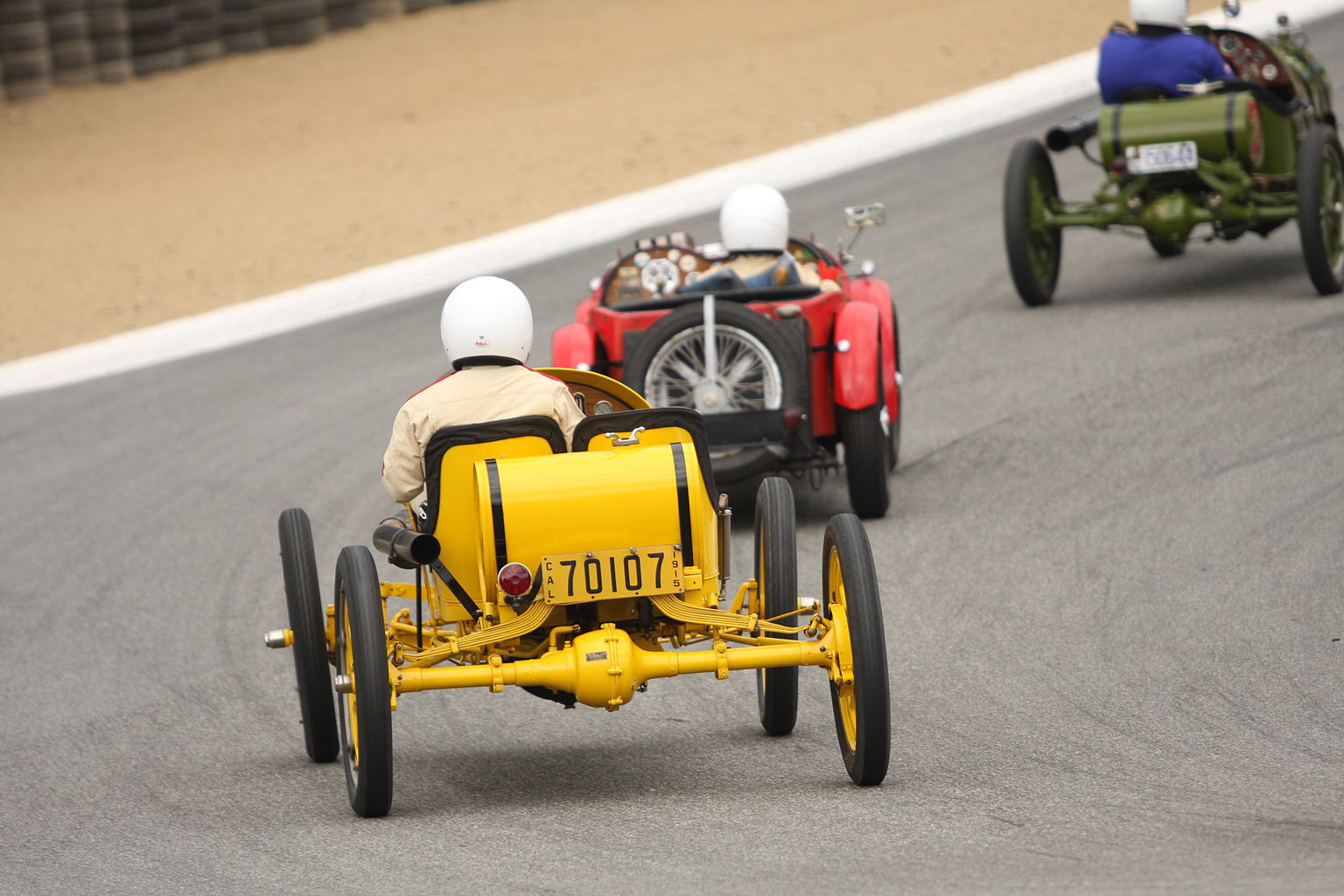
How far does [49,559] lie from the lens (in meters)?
9.50

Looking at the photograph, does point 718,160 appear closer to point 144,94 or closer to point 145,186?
point 145,186

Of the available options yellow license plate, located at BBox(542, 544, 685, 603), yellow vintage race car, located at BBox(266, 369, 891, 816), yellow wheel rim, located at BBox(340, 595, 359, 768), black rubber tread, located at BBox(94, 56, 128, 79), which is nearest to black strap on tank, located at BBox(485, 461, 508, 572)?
yellow vintage race car, located at BBox(266, 369, 891, 816)

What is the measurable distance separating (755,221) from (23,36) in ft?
66.7

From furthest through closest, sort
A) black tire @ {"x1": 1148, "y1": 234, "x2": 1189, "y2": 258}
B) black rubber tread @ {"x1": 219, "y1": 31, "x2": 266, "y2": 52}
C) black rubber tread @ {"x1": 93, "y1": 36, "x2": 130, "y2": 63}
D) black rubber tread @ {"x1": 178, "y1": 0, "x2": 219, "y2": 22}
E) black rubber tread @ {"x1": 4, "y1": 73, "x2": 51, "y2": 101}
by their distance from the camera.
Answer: black rubber tread @ {"x1": 219, "y1": 31, "x2": 266, "y2": 52} → black rubber tread @ {"x1": 178, "y1": 0, "x2": 219, "y2": 22} → black rubber tread @ {"x1": 93, "y1": 36, "x2": 130, "y2": 63} → black rubber tread @ {"x1": 4, "y1": 73, "x2": 51, "y2": 101} → black tire @ {"x1": 1148, "y1": 234, "x2": 1189, "y2": 258}

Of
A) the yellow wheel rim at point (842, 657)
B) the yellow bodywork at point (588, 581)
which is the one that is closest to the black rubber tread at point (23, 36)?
the yellow bodywork at point (588, 581)

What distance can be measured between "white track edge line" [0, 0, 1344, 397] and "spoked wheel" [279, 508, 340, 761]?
9.25 metres

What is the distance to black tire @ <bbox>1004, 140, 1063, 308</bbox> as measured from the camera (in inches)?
478

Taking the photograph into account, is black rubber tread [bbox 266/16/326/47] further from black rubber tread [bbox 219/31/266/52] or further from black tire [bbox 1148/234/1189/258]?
black tire [bbox 1148/234/1189/258]

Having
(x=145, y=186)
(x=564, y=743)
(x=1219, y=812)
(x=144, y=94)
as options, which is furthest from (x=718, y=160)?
(x=1219, y=812)

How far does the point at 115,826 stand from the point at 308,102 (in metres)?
21.6

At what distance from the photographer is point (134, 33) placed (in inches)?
1069

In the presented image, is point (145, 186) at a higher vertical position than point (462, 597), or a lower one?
lower

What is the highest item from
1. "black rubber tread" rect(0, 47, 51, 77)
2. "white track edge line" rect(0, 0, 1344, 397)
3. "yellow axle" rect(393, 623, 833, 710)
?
"yellow axle" rect(393, 623, 833, 710)

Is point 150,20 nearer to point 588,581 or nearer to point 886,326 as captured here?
point 886,326
